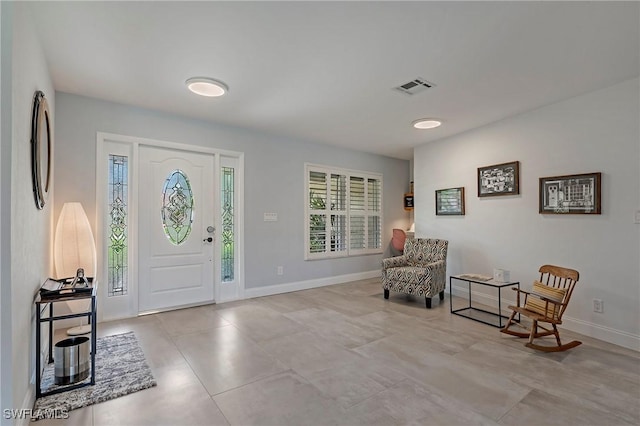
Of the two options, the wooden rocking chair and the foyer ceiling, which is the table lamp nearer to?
the foyer ceiling

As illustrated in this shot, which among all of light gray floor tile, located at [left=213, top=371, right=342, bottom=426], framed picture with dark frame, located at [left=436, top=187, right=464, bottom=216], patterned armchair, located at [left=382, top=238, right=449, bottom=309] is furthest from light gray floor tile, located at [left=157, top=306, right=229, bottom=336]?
framed picture with dark frame, located at [left=436, top=187, right=464, bottom=216]

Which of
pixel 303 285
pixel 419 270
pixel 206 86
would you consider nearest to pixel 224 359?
pixel 206 86

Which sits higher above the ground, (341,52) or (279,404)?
(341,52)

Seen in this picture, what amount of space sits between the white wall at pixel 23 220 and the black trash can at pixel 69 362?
15 centimetres

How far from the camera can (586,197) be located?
328cm

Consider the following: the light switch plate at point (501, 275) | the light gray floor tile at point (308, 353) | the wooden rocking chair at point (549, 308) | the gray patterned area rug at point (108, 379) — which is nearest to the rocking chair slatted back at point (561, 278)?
the wooden rocking chair at point (549, 308)

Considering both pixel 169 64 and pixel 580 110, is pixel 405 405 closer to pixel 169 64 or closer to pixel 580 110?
pixel 169 64

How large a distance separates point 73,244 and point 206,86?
2050 millimetres

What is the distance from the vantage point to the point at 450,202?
4926 mm

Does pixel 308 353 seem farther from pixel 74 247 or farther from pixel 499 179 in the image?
pixel 499 179

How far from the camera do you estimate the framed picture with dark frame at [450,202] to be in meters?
4.76

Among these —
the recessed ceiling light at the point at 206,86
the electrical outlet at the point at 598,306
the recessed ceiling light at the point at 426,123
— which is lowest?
the electrical outlet at the point at 598,306

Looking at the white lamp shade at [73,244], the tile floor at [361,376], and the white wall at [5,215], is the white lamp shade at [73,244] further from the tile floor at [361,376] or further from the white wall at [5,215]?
the white wall at [5,215]

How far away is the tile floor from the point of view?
1.89 metres
